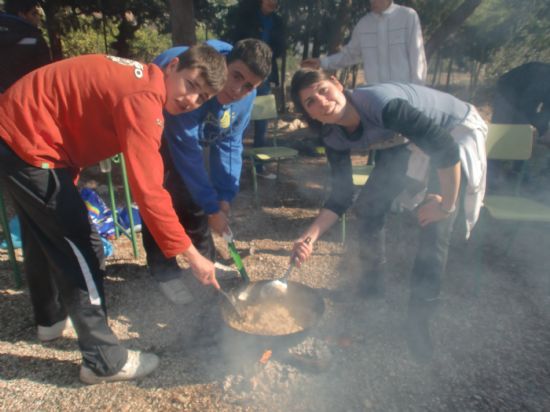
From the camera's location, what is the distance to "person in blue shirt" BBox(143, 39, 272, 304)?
243 centimetres

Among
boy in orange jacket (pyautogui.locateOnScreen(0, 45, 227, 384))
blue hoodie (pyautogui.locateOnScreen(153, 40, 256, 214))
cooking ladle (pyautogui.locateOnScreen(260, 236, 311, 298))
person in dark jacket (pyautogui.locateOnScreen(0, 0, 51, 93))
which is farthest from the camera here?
person in dark jacket (pyautogui.locateOnScreen(0, 0, 51, 93))

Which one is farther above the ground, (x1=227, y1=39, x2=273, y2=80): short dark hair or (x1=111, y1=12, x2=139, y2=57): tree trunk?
(x1=111, y1=12, x2=139, y2=57): tree trunk

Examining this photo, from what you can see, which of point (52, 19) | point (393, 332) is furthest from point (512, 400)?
point (52, 19)

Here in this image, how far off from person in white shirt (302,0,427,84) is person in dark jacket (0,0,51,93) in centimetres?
251

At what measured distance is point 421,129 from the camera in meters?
1.98

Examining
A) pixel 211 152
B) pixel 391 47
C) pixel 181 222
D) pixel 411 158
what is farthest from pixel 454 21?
pixel 181 222

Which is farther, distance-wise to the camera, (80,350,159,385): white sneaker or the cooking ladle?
the cooking ladle

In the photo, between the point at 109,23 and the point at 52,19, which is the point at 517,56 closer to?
the point at 109,23

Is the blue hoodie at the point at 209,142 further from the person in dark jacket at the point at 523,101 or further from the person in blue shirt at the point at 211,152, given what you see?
the person in dark jacket at the point at 523,101

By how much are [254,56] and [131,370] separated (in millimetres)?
1889

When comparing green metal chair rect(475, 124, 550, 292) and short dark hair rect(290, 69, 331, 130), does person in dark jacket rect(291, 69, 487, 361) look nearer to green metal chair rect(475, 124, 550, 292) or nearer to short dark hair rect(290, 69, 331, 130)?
short dark hair rect(290, 69, 331, 130)

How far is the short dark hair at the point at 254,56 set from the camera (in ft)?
7.70

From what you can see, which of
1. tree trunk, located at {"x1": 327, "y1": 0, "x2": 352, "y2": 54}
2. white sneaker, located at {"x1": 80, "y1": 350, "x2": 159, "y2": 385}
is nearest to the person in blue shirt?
white sneaker, located at {"x1": 80, "y1": 350, "x2": 159, "y2": 385}

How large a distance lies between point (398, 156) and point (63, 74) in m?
1.92
